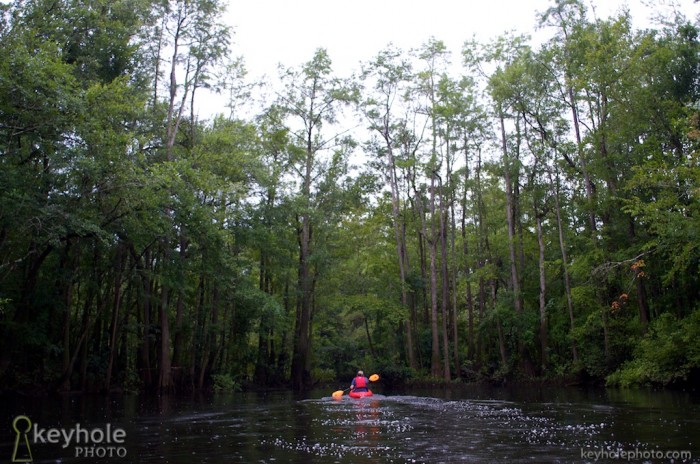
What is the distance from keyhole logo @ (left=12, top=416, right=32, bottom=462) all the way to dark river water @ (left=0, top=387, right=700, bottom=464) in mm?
24

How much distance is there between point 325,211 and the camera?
33.3m

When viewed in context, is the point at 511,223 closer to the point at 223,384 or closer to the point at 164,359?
the point at 223,384

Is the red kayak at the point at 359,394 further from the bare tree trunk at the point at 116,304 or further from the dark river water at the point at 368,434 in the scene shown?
the bare tree trunk at the point at 116,304

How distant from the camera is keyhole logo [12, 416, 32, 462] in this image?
25.8ft

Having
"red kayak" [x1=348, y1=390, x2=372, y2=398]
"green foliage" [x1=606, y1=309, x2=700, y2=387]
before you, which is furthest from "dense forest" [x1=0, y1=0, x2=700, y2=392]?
"red kayak" [x1=348, y1=390, x2=372, y2=398]

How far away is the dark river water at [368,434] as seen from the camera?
7.76m

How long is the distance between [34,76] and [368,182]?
23.3 m

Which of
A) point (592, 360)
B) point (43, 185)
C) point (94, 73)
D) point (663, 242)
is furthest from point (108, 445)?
point (592, 360)

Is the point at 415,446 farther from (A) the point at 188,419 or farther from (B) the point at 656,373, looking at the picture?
(B) the point at 656,373

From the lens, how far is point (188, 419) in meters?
13.5

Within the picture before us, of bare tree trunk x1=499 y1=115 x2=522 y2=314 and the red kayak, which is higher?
bare tree trunk x1=499 y1=115 x2=522 y2=314

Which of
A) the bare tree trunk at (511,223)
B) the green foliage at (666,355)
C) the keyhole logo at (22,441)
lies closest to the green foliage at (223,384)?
the keyhole logo at (22,441)

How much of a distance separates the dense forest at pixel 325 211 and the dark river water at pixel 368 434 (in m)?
5.54

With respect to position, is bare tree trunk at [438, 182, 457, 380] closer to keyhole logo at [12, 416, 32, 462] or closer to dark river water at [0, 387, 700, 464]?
dark river water at [0, 387, 700, 464]
